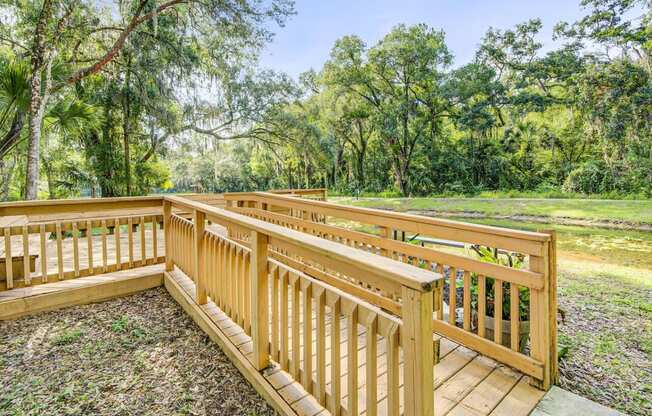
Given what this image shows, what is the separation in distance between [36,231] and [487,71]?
15.9m

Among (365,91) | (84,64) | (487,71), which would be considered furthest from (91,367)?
(487,71)

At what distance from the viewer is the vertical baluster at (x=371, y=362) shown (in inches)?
48.1

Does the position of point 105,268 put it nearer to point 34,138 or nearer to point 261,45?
point 34,138

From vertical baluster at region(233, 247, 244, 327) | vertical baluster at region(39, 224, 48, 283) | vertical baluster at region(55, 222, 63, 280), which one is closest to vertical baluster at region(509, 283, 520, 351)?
vertical baluster at region(233, 247, 244, 327)

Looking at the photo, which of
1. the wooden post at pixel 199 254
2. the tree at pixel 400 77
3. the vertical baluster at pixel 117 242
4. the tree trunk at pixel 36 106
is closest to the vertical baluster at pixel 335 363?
the wooden post at pixel 199 254

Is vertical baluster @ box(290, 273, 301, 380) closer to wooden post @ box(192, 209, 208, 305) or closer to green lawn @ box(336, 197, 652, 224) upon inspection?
wooden post @ box(192, 209, 208, 305)

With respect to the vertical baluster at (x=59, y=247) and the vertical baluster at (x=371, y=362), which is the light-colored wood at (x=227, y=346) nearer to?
the vertical baluster at (x=371, y=362)

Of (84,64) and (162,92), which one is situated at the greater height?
(84,64)

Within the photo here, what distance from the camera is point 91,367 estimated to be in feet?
7.47

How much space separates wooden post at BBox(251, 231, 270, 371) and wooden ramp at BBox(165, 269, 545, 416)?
0.34ft

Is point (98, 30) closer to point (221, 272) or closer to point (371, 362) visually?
point (221, 272)

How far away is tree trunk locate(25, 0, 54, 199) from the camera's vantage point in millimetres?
4930

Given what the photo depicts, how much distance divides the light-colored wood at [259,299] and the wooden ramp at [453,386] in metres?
0.10

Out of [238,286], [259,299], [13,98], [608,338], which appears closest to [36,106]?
[13,98]
